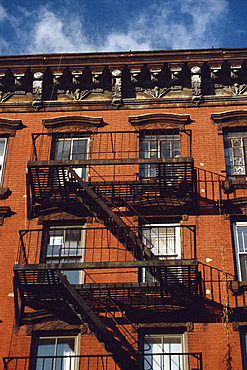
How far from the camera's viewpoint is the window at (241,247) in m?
17.4

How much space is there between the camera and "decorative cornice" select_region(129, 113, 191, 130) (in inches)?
794

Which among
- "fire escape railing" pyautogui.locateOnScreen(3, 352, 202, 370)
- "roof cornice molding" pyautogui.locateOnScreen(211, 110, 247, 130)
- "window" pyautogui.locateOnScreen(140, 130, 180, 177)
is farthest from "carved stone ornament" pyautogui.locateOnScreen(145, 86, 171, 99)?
"fire escape railing" pyautogui.locateOnScreen(3, 352, 202, 370)

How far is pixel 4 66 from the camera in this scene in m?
21.1

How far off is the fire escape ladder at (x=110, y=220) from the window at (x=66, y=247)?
698mm

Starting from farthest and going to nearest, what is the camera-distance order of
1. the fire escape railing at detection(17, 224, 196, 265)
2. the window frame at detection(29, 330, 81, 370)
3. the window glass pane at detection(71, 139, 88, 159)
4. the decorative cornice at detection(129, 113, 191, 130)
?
the decorative cornice at detection(129, 113, 191, 130), the window glass pane at detection(71, 139, 88, 159), the fire escape railing at detection(17, 224, 196, 265), the window frame at detection(29, 330, 81, 370)

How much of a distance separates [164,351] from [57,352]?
2.71m

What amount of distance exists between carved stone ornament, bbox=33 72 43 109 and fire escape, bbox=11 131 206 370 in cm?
128

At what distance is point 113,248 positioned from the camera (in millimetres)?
17094

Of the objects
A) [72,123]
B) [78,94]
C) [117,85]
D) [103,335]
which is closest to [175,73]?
[117,85]

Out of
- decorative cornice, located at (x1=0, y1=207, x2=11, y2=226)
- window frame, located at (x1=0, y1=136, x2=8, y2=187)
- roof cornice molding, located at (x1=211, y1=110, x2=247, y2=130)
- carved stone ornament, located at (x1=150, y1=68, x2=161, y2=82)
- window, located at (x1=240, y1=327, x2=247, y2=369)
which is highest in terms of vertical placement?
carved stone ornament, located at (x1=150, y1=68, x2=161, y2=82)

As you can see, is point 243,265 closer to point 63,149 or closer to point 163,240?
point 163,240

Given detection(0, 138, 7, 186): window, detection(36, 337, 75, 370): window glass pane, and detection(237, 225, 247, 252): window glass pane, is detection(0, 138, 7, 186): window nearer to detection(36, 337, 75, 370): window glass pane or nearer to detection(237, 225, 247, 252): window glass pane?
detection(36, 337, 75, 370): window glass pane

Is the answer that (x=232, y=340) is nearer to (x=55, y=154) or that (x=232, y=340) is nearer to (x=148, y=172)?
(x=148, y=172)

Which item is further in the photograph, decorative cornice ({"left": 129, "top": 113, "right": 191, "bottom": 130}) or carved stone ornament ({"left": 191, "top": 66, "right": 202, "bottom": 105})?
carved stone ornament ({"left": 191, "top": 66, "right": 202, "bottom": 105})
